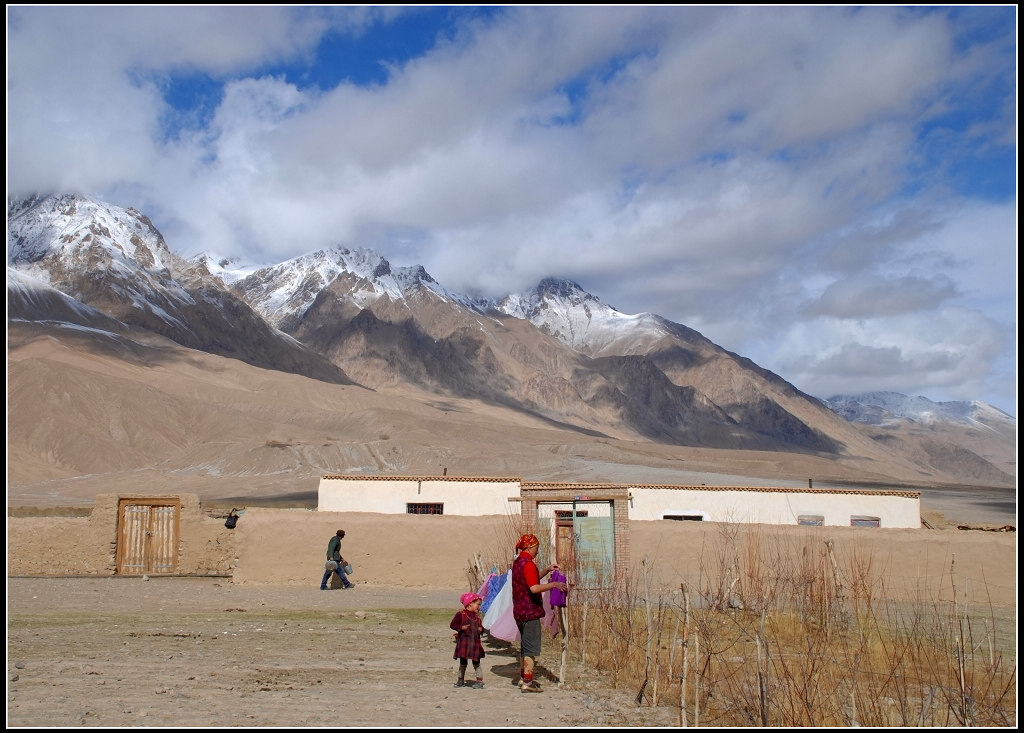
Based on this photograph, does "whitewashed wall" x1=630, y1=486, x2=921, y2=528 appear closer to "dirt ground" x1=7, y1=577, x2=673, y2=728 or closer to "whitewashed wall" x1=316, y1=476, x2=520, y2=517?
"whitewashed wall" x1=316, y1=476, x2=520, y2=517

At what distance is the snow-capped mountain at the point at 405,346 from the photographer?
427 ft

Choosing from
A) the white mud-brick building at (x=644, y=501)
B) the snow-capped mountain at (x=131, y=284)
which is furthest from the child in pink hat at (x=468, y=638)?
the snow-capped mountain at (x=131, y=284)

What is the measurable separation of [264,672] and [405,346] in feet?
481

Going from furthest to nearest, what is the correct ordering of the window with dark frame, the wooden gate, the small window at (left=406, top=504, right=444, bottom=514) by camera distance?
the small window at (left=406, top=504, right=444, bottom=514), the window with dark frame, the wooden gate

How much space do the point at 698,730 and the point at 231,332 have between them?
133475mm

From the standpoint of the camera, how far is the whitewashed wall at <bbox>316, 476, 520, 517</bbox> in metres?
28.0

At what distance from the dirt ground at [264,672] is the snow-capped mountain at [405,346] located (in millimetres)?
101243

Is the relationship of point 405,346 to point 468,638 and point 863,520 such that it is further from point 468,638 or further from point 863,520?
point 468,638

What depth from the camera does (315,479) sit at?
62.0 meters

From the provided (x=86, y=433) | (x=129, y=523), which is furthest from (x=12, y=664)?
(x=86, y=433)

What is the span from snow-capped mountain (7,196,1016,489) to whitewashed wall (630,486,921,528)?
9637 centimetres

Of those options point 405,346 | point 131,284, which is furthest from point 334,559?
point 405,346

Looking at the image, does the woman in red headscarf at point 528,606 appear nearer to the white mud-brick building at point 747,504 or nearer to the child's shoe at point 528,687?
the child's shoe at point 528,687

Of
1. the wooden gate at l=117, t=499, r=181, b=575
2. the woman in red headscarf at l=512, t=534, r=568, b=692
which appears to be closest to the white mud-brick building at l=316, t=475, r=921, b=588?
the wooden gate at l=117, t=499, r=181, b=575
